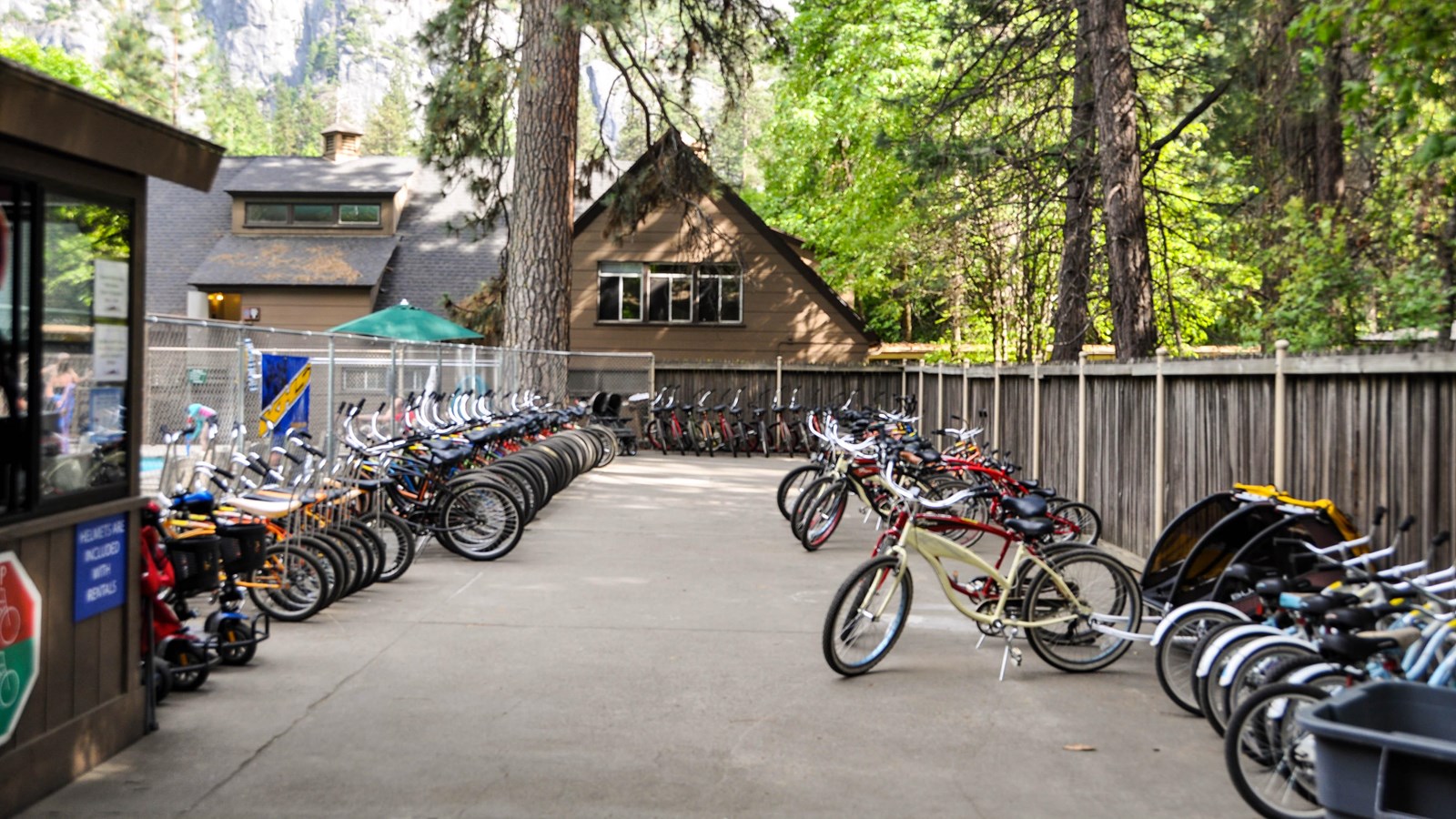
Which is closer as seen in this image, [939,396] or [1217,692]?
[1217,692]

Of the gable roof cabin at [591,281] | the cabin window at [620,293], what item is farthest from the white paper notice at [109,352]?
the cabin window at [620,293]

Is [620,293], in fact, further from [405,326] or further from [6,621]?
[6,621]

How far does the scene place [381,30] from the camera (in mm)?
156625

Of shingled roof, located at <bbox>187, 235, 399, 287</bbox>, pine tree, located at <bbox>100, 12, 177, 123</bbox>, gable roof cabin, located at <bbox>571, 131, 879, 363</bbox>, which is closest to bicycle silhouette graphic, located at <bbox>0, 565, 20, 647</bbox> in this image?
gable roof cabin, located at <bbox>571, 131, 879, 363</bbox>

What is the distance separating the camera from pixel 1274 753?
15.1ft

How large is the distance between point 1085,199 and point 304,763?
1293 centimetres

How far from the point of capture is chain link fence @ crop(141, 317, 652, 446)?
8375mm

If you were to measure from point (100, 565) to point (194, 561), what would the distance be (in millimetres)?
895

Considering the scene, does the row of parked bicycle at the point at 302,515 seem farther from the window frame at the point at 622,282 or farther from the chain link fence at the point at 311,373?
the window frame at the point at 622,282

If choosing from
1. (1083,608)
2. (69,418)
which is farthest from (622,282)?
(69,418)

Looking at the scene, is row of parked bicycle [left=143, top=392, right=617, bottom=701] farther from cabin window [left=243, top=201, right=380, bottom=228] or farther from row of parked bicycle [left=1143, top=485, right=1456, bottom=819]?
cabin window [left=243, top=201, right=380, bottom=228]

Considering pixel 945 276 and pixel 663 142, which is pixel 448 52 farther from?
pixel 945 276

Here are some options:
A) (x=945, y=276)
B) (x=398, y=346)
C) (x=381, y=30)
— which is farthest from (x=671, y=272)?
(x=381, y=30)

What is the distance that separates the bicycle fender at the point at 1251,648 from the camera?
503 cm
